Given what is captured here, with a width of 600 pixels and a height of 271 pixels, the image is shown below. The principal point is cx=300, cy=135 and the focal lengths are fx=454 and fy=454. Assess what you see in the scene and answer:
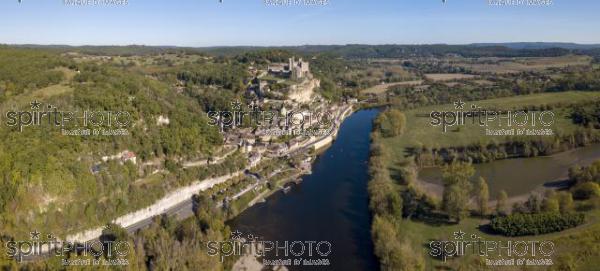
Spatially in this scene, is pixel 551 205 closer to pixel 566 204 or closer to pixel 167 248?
pixel 566 204

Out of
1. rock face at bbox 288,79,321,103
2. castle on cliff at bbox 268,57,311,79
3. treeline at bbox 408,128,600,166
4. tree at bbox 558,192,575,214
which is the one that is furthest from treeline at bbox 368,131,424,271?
castle on cliff at bbox 268,57,311,79

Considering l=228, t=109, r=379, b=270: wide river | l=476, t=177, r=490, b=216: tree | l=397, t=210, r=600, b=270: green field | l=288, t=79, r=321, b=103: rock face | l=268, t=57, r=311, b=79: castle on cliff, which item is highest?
l=268, t=57, r=311, b=79: castle on cliff

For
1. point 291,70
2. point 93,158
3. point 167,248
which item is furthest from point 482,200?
point 291,70

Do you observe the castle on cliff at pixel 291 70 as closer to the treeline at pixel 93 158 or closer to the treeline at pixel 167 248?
the treeline at pixel 93 158

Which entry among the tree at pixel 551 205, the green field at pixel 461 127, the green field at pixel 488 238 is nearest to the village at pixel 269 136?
the green field at pixel 461 127

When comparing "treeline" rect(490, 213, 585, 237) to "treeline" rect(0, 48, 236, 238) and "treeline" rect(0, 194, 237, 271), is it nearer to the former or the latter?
"treeline" rect(0, 194, 237, 271)

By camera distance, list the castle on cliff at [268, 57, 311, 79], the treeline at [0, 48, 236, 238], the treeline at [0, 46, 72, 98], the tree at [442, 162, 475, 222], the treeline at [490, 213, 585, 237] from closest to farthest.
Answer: the treeline at [490, 213, 585, 237]
the treeline at [0, 48, 236, 238]
the tree at [442, 162, 475, 222]
the treeline at [0, 46, 72, 98]
the castle on cliff at [268, 57, 311, 79]

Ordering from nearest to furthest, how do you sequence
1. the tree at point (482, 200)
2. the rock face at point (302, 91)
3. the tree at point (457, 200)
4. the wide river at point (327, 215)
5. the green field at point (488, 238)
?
the green field at point (488, 238) → the wide river at point (327, 215) → the tree at point (457, 200) → the tree at point (482, 200) → the rock face at point (302, 91)
